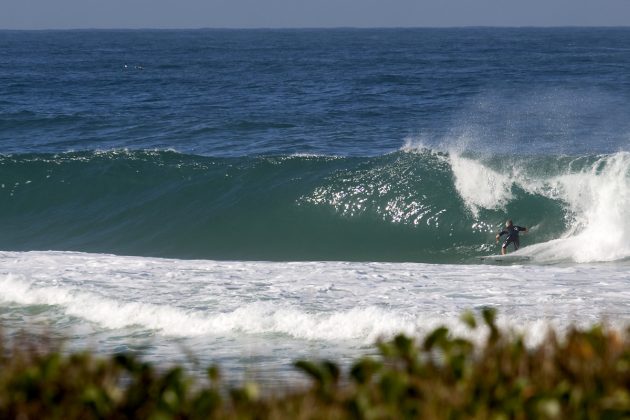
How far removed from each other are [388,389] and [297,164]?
19.2 m

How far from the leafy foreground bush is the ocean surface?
0.50m

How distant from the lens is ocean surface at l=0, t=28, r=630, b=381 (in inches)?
381

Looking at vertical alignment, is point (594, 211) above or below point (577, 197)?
below

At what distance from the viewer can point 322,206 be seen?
20.2 metres

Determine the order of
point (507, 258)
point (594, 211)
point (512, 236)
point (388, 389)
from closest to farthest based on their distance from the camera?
point (388, 389)
point (507, 258)
point (512, 236)
point (594, 211)

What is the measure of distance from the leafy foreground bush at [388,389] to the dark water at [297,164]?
13.5 meters

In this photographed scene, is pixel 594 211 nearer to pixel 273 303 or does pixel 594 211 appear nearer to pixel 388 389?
pixel 273 303

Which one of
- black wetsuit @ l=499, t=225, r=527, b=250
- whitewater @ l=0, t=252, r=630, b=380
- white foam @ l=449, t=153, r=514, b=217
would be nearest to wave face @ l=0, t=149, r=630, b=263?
white foam @ l=449, t=153, r=514, b=217

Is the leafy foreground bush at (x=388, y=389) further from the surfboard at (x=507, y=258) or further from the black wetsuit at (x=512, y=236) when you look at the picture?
the black wetsuit at (x=512, y=236)

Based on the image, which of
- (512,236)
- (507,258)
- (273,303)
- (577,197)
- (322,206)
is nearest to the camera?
(273,303)

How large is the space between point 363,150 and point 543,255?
34.2 ft

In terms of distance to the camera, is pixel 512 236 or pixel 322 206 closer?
pixel 512 236

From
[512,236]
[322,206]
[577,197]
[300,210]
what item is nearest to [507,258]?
[512,236]

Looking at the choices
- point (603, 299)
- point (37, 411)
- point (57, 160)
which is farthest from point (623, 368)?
point (57, 160)
